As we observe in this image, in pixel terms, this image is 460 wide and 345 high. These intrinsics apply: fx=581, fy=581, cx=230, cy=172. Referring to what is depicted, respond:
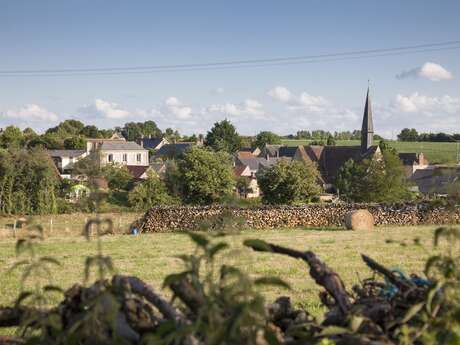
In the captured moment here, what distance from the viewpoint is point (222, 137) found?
102 m

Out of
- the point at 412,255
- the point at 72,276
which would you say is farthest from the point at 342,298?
the point at 412,255

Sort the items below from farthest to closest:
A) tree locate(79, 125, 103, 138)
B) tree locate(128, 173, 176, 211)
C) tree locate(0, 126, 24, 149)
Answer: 1. tree locate(79, 125, 103, 138)
2. tree locate(0, 126, 24, 149)
3. tree locate(128, 173, 176, 211)

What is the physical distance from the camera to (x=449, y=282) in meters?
1.50

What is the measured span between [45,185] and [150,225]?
16.0 metres

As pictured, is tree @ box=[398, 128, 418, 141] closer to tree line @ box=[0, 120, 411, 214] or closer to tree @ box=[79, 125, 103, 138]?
tree @ box=[79, 125, 103, 138]

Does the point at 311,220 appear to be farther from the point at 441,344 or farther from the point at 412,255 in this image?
the point at 441,344

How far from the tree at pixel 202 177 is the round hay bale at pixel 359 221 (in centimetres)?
1905

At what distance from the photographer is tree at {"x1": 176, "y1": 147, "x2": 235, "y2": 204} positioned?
153 feet

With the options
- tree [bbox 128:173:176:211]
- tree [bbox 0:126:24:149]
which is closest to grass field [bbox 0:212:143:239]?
tree [bbox 128:173:176:211]

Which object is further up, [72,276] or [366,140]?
[366,140]

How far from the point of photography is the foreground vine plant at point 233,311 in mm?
1218

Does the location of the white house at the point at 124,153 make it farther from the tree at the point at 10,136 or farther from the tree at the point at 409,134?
the tree at the point at 409,134

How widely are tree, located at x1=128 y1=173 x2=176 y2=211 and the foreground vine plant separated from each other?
1812 inches

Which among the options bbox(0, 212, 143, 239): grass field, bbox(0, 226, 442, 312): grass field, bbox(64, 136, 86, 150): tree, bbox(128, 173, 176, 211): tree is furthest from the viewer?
bbox(64, 136, 86, 150): tree
